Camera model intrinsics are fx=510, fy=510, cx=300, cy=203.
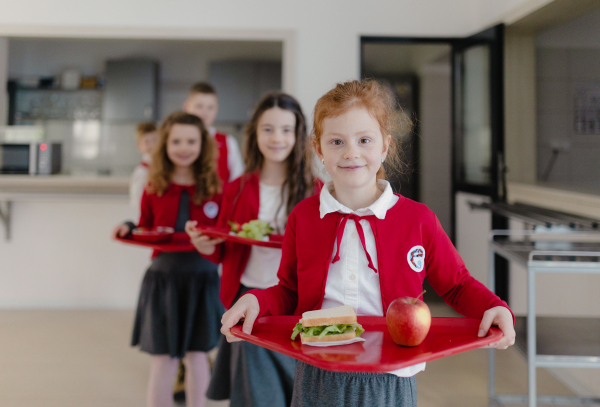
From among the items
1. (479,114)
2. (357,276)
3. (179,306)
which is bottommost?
(179,306)

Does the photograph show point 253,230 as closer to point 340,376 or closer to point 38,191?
point 340,376

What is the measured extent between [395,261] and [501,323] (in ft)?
0.75

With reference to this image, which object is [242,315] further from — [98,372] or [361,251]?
[98,372]

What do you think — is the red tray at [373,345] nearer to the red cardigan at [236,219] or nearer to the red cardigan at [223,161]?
the red cardigan at [236,219]

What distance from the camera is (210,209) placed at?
1.96m

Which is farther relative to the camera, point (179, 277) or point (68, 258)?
point (68, 258)

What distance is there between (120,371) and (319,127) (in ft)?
6.85

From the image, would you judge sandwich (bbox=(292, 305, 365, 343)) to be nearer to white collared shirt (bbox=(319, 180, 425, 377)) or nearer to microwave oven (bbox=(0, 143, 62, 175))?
white collared shirt (bbox=(319, 180, 425, 377))

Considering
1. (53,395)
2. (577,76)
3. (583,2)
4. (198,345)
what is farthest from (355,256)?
(577,76)

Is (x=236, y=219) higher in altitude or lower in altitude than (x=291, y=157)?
lower

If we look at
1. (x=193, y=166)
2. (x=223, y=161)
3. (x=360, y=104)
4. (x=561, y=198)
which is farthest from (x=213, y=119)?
(x=360, y=104)

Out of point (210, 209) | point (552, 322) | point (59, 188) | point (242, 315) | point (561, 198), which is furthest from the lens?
point (59, 188)

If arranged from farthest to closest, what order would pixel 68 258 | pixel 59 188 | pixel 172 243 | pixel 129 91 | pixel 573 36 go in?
1. pixel 129 91
2. pixel 68 258
3. pixel 59 188
4. pixel 573 36
5. pixel 172 243

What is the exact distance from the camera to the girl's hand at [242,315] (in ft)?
3.04
